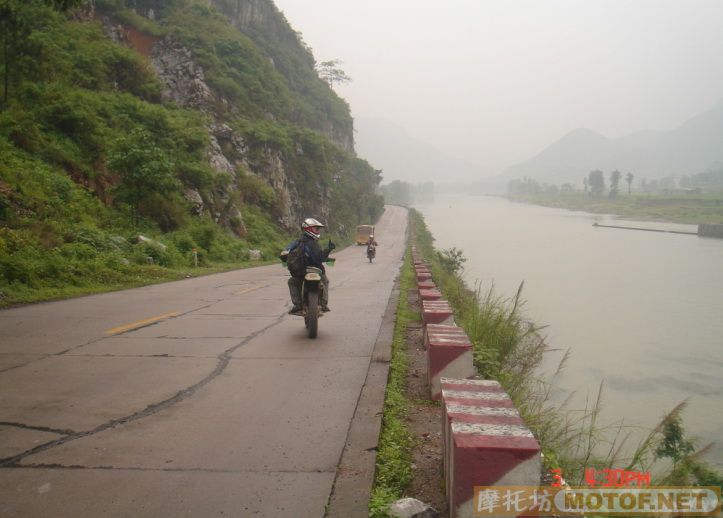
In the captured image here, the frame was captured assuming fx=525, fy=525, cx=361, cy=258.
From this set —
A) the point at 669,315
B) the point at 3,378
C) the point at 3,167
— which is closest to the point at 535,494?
the point at 3,378

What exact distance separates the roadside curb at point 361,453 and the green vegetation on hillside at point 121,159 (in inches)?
332

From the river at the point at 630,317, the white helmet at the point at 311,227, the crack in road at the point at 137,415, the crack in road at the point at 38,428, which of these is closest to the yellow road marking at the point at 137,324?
the crack in road at the point at 137,415

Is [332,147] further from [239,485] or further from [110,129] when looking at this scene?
Result: [239,485]

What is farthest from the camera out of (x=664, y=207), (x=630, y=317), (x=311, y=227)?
(x=664, y=207)

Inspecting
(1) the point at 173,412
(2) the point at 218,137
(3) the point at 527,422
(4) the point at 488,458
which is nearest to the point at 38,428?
(1) the point at 173,412

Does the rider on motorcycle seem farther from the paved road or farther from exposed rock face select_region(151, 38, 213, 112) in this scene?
exposed rock face select_region(151, 38, 213, 112)

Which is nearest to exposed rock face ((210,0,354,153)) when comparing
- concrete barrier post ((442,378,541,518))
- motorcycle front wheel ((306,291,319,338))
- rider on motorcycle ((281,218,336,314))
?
rider on motorcycle ((281,218,336,314))

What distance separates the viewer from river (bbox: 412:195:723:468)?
1194cm

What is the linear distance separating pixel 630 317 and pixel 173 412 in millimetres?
20484

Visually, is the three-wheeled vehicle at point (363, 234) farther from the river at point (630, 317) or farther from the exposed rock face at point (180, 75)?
the exposed rock face at point (180, 75)

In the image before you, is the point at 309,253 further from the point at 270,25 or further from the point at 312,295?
the point at 270,25

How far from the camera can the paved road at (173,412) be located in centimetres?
336

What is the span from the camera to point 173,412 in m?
4.84

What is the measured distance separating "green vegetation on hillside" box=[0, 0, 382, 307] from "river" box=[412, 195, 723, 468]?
1179 centimetres
